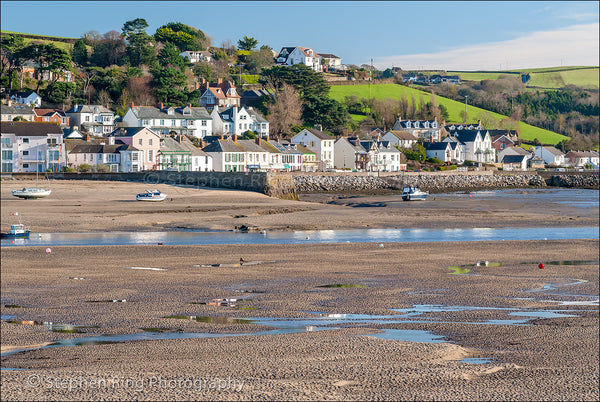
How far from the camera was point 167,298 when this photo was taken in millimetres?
20156

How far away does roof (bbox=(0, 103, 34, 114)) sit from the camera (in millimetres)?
94162

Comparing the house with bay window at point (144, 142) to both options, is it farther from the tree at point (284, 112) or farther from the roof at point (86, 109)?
the tree at point (284, 112)

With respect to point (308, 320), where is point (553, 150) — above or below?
above

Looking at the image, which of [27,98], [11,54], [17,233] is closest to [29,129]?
[27,98]

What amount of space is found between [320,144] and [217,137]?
55.2 feet

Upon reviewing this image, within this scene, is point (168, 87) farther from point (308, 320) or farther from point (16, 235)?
point (308, 320)

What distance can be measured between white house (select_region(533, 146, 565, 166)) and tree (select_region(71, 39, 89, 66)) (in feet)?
282

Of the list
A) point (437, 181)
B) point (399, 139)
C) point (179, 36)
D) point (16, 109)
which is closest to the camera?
point (437, 181)

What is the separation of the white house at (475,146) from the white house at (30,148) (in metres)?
72.0

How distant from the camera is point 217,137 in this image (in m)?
91.9

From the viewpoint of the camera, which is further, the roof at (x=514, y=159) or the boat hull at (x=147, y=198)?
the roof at (x=514, y=159)

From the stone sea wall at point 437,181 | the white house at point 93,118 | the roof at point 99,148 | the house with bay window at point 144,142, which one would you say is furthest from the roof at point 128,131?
the stone sea wall at point 437,181

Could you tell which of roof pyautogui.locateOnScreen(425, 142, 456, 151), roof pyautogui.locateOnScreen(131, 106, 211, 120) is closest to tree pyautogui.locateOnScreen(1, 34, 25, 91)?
roof pyautogui.locateOnScreen(131, 106, 211, 120)

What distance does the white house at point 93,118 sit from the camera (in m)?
98.9
